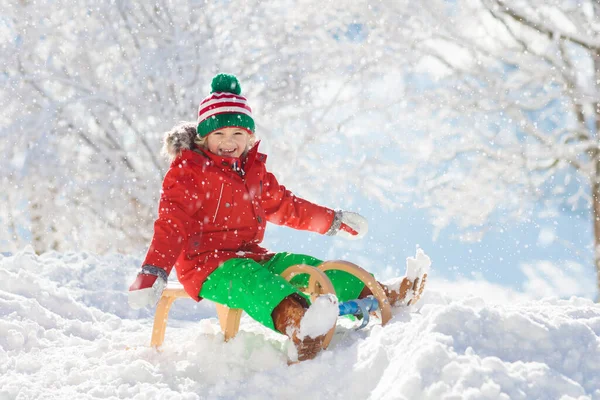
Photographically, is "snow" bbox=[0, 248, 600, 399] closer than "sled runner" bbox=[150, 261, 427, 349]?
Yes

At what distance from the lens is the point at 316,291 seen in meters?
2.96

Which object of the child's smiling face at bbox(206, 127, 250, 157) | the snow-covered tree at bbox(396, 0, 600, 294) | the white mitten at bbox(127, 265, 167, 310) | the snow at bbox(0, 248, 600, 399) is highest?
the snow-covered tree at bbox(396, 0, 600, 294)

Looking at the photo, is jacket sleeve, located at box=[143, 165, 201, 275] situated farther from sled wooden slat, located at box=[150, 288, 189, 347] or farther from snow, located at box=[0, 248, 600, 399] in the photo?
snow, located at box=[0, 248, 600, 399]

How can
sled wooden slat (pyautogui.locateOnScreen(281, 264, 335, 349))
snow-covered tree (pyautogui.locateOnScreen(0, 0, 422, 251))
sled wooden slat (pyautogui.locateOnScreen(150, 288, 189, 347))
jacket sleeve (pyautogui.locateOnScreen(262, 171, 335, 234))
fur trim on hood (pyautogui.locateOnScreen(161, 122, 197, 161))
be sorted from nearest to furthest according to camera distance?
sled wooden slat (pyautogui.locateOnScreen(281, 264, 335, 349)) → sled wooden slat (pyautogui.locateOnScreen(150, 288, 189, 347)) → fur trim on hood (pyautogui.locateOnScreen(161, 122, 197, 161)) → jacket sleeve (pyautogui.locateOnScreen(262, 171, 335, 234)) → snow-covered tree (pyautogui.locateOnScreen(0, 0, 422, 251))

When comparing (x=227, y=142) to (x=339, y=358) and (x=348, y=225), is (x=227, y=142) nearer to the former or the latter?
(x=348, y=225)

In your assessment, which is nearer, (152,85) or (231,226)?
(231,226)

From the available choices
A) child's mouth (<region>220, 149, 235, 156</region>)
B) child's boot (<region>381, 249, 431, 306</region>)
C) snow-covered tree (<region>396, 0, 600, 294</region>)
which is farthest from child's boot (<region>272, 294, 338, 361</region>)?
snow-covered tree (<region>396, 0, 600, 294</region>)

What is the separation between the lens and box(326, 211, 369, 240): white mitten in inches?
151

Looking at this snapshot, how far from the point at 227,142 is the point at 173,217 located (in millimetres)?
608

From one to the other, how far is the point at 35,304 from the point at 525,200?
605 centimetres

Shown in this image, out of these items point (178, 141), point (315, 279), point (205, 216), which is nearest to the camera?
point (315, 279)

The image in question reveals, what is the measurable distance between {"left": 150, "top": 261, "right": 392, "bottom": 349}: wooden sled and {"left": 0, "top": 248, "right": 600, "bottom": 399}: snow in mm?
61

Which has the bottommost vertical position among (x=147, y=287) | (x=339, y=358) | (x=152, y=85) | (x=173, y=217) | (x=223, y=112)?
(x=339, y=358)

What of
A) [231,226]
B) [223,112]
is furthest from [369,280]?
[223,112]
